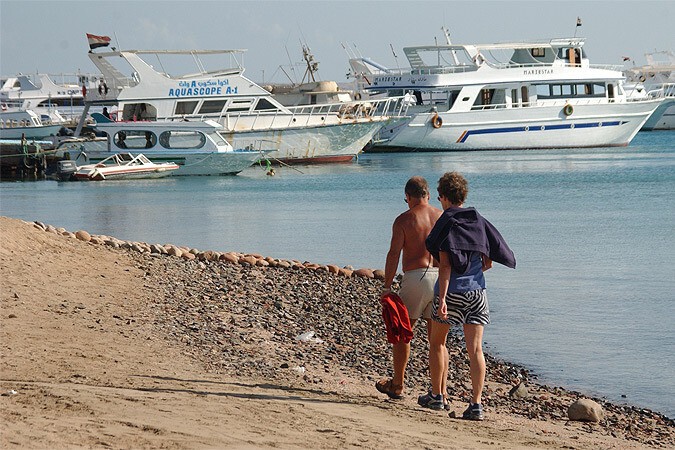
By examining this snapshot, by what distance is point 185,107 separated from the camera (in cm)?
4147

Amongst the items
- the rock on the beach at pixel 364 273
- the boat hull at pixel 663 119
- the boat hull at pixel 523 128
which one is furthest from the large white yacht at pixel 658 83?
the rock on the beach at pixel 364 273

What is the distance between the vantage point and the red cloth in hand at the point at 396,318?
24.3 ft

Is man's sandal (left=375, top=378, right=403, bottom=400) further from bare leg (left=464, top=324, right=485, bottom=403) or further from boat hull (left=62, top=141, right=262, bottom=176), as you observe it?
boat hull (left=62, top=141, right=262, bottom=176)

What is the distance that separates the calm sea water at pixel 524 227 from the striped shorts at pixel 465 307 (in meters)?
2.47

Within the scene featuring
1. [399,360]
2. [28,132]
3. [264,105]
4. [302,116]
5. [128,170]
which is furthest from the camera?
[28,132]

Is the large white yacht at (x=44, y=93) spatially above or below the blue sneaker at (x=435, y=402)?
above

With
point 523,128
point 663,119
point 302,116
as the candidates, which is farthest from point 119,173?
point 663,119

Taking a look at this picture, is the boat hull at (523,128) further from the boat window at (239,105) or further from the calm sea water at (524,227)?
the boat window at (239,105)

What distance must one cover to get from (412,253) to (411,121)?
4541cm

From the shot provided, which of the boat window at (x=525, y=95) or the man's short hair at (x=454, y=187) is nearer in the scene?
the man's short hair at (x=454, y=187)

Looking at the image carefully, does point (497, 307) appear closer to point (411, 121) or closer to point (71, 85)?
point (411, 121)

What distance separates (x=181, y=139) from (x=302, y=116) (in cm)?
620

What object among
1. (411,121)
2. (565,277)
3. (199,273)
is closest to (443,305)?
(199,273)

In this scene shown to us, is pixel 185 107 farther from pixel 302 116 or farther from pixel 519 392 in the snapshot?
pixel 519 392
